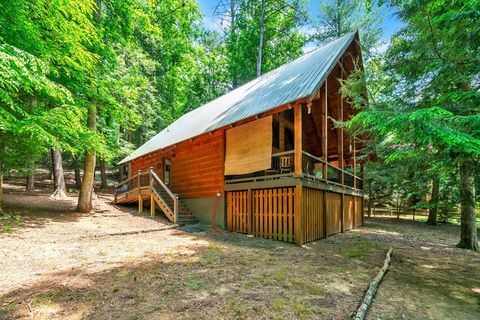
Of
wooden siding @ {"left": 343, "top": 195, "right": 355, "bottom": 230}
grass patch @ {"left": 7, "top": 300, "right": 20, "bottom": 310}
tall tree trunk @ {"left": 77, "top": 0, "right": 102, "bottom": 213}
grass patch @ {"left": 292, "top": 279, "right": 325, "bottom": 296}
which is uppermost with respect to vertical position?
tall tree trunk @ {"left": 77, "top": 0, "right": 102, "bottom": 213}

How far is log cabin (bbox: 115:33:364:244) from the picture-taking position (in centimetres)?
773

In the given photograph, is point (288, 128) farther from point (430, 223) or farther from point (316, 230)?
point (430, 223)

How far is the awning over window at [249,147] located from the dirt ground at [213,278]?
2.57 metres

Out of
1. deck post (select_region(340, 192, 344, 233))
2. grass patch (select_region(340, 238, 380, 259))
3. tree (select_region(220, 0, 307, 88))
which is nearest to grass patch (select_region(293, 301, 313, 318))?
grass patch (select_region(340, 238, 380, 259))

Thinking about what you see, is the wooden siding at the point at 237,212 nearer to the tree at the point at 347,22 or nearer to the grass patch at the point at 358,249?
the grass patch at the point at 358,249

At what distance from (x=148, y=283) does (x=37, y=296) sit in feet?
4.69

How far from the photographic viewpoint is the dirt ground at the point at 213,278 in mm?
3221

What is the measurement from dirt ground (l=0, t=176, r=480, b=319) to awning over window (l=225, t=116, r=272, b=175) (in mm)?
2572

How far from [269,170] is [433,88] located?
223 inches

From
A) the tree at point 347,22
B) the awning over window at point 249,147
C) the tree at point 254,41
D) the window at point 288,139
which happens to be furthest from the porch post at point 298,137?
the tree at point 254,41

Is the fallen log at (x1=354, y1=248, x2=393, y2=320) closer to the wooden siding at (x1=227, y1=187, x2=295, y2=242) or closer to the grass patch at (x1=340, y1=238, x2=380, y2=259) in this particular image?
the grass patch at (x1=340, y1=238, x2=380, y2=259)

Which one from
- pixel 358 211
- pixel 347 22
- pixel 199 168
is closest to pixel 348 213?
pixel 358 211

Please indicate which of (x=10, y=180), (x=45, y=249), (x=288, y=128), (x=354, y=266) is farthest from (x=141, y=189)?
(x=10, y=180)

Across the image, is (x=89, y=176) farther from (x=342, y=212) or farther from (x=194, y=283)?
(x=342, y=212)
